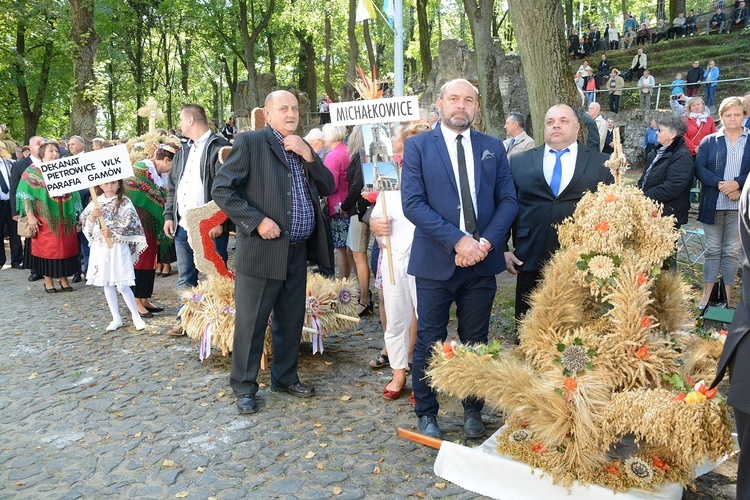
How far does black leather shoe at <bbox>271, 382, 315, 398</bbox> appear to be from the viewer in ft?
15.9

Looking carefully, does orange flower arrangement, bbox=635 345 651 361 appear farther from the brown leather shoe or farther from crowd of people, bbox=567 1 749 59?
crowd of people, bbox=567 1 749 59

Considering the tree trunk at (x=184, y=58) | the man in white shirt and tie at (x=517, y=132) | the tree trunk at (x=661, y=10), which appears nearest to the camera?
the man in white shirt and tie at (x=517, y=132)

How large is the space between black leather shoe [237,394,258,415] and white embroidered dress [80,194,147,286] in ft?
9.19

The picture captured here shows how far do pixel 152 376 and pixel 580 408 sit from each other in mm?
3684

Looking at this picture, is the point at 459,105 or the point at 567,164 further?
the point at 567,164

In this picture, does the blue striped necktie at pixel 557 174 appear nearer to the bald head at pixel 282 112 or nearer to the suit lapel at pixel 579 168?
the suit lapel at pixel 579 168

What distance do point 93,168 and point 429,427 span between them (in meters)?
4.55

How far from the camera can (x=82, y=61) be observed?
15977 mm

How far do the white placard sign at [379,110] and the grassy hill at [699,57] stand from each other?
1865 centimetres

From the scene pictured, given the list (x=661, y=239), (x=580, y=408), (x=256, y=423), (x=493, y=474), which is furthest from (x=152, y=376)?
(x=661, y=239)

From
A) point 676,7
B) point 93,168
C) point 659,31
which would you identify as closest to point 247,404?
point 93,168

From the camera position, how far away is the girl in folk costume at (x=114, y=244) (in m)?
6.70

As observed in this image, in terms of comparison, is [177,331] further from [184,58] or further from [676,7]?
[184,58]

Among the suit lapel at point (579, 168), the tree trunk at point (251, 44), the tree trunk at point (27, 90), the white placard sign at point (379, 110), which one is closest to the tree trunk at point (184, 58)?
the tree trunk at point (251, 44)
